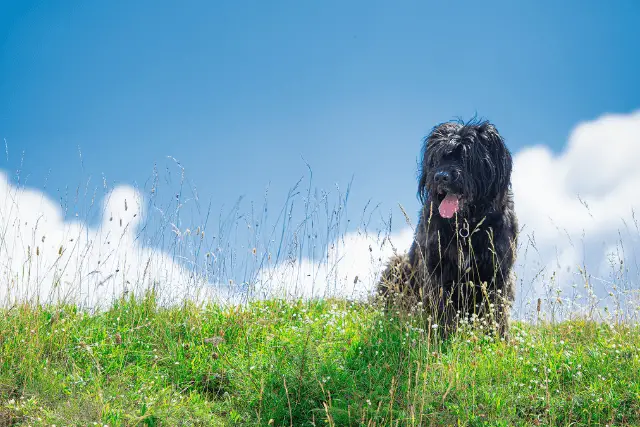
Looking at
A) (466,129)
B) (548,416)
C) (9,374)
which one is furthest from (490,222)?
(9,374)

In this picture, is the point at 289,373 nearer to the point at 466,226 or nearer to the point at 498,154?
the point at 466,226

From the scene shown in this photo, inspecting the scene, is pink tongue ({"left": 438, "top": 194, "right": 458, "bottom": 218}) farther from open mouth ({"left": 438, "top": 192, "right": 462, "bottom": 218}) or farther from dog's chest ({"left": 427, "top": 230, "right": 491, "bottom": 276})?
dog's chest ({"left": 427, "top": 230, "right": 491, "bottom": 276})

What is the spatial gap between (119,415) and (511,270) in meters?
3.61

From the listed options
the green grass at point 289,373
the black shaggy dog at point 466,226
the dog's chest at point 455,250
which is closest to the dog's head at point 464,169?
the black shaggy dog at point 466,226

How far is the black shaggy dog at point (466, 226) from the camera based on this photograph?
205 inches

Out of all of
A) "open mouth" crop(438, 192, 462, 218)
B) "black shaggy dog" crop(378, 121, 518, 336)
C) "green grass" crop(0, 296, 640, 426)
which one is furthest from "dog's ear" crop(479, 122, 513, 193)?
"green grass" crop(0, 296, 640, 426)

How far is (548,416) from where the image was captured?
3842 millimetres

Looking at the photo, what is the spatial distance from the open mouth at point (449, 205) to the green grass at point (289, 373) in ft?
3.09

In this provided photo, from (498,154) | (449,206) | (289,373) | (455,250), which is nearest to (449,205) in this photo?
(449,206)

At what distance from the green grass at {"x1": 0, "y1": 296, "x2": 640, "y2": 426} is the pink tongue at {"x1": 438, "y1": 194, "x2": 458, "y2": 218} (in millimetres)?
936

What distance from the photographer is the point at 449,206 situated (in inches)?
204

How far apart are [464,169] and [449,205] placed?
0.35 metres

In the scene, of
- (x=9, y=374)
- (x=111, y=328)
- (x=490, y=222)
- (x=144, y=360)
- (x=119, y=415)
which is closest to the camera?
(x=119, y=415)

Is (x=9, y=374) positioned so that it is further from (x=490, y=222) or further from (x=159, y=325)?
(x=490, y=222)
